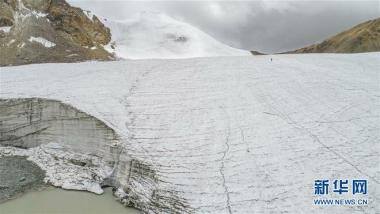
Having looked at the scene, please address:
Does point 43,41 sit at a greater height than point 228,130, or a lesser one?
greater

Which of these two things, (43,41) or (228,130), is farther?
(43,41)

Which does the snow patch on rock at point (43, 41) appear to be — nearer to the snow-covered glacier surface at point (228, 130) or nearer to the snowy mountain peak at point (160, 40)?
the snowy mountain peak at point (160, 40)

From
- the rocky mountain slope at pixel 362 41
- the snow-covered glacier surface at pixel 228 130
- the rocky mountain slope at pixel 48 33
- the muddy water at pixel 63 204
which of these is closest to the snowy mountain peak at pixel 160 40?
the rocky mountain slope at pixel 48 33

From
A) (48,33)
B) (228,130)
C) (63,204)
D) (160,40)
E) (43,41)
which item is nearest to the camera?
(63,204)

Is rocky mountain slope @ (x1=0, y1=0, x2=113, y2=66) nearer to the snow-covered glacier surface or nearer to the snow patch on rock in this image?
the snow patch on rock

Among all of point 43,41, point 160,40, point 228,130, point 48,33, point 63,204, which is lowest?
point 63,204

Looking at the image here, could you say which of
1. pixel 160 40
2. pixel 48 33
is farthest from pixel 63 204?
pixel 160 40

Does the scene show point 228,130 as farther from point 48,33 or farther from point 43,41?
point 48,33

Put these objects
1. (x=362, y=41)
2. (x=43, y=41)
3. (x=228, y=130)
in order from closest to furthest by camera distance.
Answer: (x=228, y=130)
(x=43, y=41)
(x=362, y=41)
